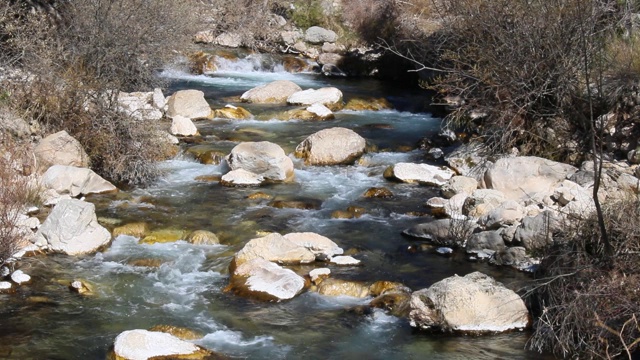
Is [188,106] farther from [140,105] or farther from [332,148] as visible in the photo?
[332,148]

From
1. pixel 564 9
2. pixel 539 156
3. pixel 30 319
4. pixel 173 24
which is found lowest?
pixel 30 319

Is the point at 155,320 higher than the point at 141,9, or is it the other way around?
the point at 141,9

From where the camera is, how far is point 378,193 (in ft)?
44.4

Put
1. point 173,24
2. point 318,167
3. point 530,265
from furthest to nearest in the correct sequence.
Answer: point 173,24 < point 318,167 < point 530,265

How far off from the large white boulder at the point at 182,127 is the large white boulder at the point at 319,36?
12229 millimetres

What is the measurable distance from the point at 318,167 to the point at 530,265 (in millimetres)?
5794

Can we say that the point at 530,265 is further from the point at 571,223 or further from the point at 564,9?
the point at 564,9

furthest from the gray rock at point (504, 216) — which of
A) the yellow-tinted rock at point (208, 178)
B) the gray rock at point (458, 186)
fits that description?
the yellow-tinted rock at point (208, 178)

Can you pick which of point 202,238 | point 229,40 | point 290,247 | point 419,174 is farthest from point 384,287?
point 229,40

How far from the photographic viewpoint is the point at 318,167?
1520 centimetres

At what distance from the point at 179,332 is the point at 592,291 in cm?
426

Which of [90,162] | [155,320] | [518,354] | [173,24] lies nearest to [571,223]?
[518,354]

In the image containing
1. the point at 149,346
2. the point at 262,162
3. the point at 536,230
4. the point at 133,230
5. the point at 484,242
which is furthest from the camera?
the point at 262,162

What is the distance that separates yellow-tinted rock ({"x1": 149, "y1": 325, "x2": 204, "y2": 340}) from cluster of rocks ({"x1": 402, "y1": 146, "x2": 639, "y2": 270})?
13.7 ft
